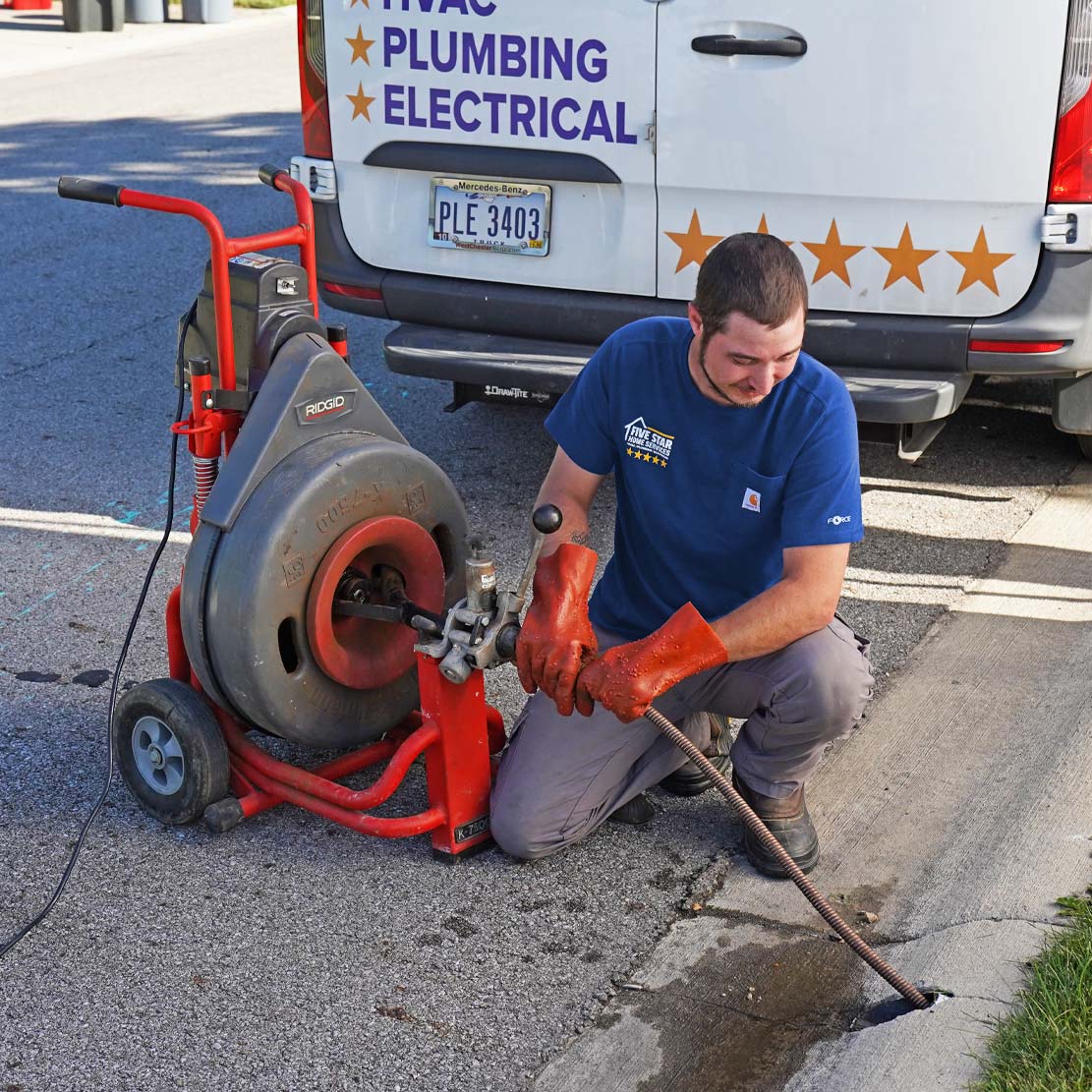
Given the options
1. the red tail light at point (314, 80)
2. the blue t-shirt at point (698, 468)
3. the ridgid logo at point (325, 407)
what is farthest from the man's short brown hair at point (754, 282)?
the red tail light at point (314, 80)

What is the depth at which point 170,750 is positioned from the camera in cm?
316

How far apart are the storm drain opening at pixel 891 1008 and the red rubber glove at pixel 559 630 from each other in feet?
2.46

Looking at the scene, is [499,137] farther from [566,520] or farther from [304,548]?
[304,548]

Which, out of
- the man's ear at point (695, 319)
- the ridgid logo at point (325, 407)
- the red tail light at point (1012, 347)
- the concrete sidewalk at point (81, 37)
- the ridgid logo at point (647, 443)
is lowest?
the concrete sidewalk at point (81, 37)

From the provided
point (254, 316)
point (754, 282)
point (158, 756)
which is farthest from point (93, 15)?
point (754, 282)

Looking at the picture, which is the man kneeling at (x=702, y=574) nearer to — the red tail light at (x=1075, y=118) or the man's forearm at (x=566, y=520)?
the man's forearm at (x=566, y=520)

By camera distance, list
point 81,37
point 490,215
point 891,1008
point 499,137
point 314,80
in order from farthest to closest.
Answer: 1. point 81,37
2. point 314,80
3. point 490,215
4. point 499,137
5. point 891,1008

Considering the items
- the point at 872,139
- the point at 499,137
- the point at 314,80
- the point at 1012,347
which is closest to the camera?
the point at 872,139

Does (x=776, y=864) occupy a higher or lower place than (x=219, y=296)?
lower

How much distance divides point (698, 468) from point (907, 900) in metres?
0.95

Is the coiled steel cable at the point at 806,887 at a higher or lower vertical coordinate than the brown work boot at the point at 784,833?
higher

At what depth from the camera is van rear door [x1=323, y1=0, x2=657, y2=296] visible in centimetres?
420

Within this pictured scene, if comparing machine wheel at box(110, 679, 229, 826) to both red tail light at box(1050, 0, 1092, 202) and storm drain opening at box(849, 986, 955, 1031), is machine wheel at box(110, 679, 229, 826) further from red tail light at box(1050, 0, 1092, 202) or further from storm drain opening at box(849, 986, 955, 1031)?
red tail light at box(1050, 0, 1092, 202)

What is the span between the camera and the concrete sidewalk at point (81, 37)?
13.2 m
